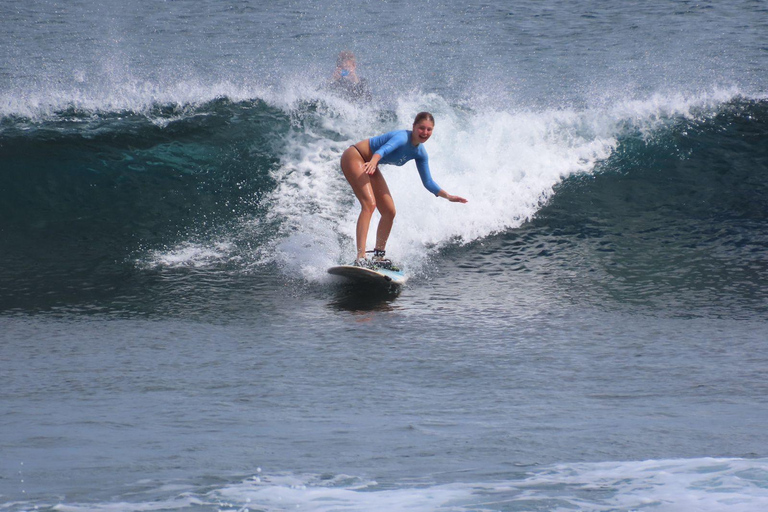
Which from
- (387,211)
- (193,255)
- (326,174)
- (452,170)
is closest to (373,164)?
(387,211)

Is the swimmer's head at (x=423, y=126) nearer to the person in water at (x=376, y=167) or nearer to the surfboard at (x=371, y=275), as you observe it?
the person in water at (x=376, y=167)

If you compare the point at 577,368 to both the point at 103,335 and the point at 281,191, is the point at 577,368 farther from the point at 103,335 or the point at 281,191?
the point at 281,191

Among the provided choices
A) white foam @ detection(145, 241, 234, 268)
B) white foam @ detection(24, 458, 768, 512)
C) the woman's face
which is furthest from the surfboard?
white foam @ detection(24, 458, 768, 512)

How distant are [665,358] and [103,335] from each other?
385 centimetres

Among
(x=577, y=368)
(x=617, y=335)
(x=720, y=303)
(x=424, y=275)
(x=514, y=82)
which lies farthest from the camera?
(x=514, y=82)

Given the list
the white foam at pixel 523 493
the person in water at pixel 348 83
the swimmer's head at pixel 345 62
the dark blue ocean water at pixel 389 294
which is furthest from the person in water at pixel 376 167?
the swimmer's head at pixel 345 62

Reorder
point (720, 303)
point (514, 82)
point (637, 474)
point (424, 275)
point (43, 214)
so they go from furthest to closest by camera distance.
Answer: point (514, 82), point (43, 214), point (424, 275), point (720, 303), point (637, 474)

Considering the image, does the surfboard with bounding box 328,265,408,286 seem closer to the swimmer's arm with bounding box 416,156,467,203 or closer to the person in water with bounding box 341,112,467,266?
the person in water with bounding box 341,112,467,266

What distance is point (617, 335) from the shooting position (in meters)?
6.10

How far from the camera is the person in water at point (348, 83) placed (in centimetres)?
1254

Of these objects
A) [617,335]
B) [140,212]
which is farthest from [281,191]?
[617,335]

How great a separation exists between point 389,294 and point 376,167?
108 cm

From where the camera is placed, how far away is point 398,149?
24.6 ft

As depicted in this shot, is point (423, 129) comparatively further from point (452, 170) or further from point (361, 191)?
point (452, 170)
